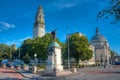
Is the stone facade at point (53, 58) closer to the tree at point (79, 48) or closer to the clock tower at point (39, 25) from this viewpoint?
the tree at point (79, 48)

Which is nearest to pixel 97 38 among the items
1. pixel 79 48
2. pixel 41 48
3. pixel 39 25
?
pixel 39 25

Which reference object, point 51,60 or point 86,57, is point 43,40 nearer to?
point 86,57

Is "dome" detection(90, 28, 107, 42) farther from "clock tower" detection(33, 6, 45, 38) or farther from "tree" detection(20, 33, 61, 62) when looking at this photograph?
"tree" detection(20, 33, 61, 62)

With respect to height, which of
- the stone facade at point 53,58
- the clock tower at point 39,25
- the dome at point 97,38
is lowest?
the stone facade at point 53,58

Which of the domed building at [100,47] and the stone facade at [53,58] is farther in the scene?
the domed building at [100,47]

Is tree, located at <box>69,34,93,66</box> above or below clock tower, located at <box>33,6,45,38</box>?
below

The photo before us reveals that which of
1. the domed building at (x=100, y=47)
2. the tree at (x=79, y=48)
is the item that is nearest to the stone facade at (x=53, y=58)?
the tree at (x=79, y=48)

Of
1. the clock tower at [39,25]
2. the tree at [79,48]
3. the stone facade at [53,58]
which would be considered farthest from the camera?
the clock tower at [39,25]

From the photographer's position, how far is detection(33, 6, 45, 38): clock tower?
135625mm

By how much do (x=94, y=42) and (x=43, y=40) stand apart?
72838mm

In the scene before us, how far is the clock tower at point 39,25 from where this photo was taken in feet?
445

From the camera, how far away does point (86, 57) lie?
75.0 m

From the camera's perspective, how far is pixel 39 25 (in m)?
137

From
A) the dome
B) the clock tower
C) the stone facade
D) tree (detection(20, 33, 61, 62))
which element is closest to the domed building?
the dome
